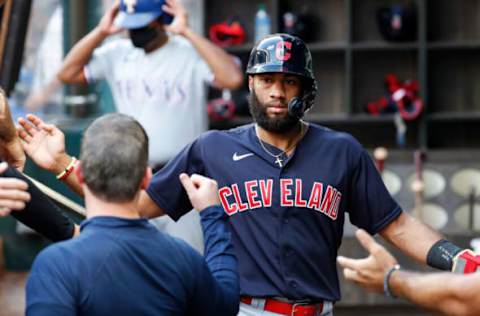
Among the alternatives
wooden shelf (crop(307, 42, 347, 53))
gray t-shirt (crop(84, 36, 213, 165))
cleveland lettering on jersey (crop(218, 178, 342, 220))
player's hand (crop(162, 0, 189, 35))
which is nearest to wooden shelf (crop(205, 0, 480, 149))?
wooden shelf (crop(307, 42, 347, 53))

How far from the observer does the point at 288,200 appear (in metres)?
5.37

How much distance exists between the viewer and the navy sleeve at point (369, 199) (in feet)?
18.0

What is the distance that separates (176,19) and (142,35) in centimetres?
24

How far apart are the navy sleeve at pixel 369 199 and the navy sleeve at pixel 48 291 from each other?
6.86 feet

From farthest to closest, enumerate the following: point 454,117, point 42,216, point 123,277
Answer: point 454,117, point 42,216, point 123,277

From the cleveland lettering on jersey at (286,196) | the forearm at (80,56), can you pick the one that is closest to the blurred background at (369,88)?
the forearm at (80,56)

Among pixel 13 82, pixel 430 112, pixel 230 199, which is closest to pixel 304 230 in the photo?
pixel 230 199

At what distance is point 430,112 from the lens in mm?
11344

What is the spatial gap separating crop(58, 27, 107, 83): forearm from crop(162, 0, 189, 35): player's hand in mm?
430

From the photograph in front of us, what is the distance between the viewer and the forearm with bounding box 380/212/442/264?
5.44 meters

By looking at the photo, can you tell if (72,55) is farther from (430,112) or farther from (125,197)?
(125,197)

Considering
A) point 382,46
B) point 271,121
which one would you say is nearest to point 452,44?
point 382,46

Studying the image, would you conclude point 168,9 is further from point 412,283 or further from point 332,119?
point 412,283

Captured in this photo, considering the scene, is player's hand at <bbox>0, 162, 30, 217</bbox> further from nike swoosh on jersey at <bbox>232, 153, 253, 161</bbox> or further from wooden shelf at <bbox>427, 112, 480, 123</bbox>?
wooden shelf at <bbox>427, 112, 480, 123</bbox>
